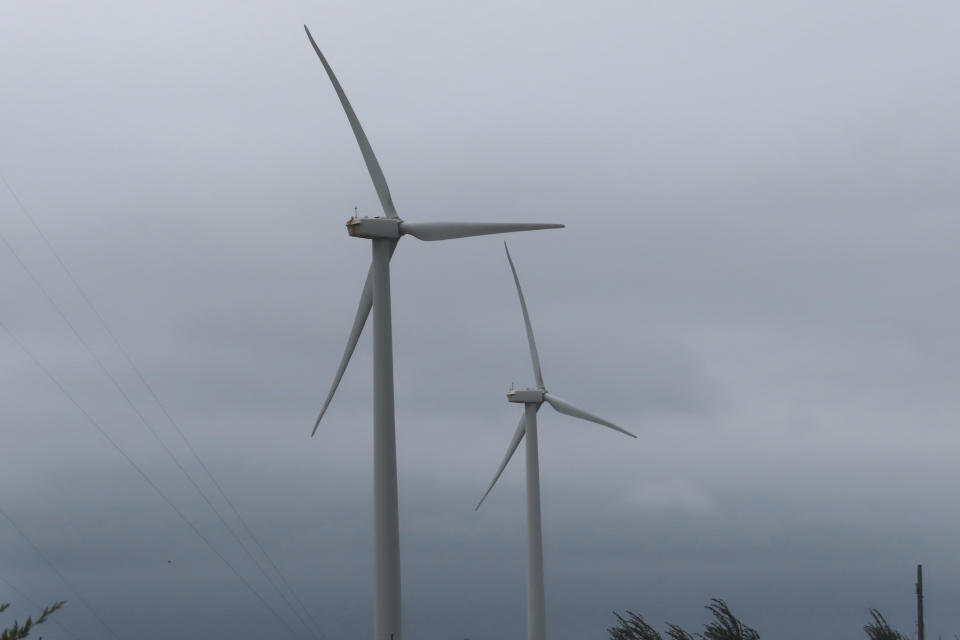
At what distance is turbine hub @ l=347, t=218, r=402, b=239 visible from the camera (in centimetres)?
5581

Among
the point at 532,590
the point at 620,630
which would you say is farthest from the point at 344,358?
the point at 532,590

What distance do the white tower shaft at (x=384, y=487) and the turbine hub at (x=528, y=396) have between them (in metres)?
39.8

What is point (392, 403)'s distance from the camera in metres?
53.1

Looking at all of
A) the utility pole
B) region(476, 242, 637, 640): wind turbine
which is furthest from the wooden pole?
region(476, 242, 637, 640): wind turbine

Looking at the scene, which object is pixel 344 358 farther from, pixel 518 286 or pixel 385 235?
pixel 518 286

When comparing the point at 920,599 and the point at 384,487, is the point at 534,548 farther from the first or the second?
the point at 384,487

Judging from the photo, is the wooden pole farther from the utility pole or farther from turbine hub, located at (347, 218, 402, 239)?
turbine hub, located at (347, 218, 402, 239)

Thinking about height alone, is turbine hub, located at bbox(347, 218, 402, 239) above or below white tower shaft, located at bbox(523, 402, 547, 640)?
above

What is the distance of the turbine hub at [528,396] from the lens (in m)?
93.2

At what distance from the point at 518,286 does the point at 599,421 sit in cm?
1230

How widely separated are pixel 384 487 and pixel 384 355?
5240mm

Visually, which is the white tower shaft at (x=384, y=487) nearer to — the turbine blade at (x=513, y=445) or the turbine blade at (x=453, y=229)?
the turbine blade at (x=453, y=229)

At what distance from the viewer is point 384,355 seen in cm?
5344

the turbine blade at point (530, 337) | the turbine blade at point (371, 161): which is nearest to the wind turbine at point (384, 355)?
the turbine blade at point (371, 161)
